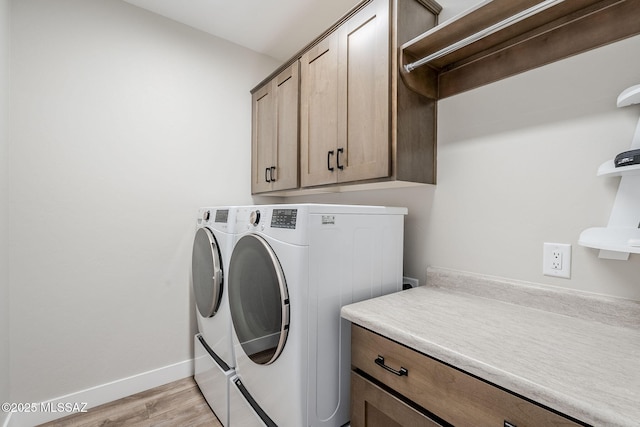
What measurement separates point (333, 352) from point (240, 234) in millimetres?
725

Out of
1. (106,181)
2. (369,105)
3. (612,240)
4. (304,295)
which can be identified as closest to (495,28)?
(369,105)

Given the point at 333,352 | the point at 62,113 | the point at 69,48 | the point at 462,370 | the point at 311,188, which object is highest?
the point at 69,48

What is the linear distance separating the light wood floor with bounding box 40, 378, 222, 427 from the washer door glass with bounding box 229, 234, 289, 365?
731 millimetres

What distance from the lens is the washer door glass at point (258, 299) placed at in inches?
45.4

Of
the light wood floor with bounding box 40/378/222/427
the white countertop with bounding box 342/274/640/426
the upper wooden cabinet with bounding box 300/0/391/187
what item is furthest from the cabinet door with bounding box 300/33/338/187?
the light wood floor with bounding box 40/378/222/427

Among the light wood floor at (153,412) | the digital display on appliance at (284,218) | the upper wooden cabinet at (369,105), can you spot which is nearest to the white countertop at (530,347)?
the digital display on appliance at (284,218)

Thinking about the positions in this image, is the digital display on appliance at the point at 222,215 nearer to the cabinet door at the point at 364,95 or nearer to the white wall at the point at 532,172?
the cabinet door at the point at 364,95

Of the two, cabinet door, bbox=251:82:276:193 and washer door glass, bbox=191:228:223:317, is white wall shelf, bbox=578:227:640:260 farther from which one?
cabinet door, bbox=251:82:276:193

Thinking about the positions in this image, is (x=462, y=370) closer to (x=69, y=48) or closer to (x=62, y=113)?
(x=62, y=113)

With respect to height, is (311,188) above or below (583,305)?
above

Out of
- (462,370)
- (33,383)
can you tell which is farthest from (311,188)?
(33,383)

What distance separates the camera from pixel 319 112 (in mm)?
1720

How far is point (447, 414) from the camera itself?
0.79 metres

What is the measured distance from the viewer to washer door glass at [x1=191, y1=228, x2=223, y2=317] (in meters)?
1.66
